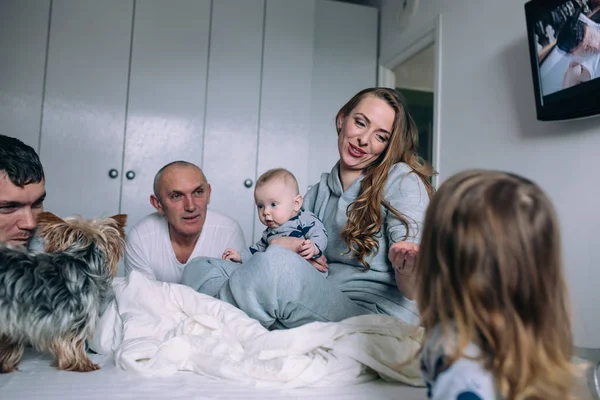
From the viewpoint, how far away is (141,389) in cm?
113

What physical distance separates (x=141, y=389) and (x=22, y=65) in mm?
2681

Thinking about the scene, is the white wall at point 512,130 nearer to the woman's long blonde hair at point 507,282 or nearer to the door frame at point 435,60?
the door frame at point 435,60

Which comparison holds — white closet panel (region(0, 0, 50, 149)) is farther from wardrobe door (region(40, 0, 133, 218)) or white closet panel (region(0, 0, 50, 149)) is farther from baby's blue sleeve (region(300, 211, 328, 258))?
baby's blue sleeve (region(300, 211, 328, 258))

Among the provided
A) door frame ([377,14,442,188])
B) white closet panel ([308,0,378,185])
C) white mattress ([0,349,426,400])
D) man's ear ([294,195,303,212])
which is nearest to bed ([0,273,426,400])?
white mattress ([0,349,426,400])

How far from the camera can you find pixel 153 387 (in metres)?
1.15

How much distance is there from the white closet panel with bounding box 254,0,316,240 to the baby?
1.53m

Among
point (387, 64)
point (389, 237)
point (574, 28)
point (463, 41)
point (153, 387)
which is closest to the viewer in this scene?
point (153, 387)

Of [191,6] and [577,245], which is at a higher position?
[191,6]

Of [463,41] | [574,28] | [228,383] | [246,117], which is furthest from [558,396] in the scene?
[246,117]

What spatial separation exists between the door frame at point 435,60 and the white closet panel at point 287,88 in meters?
0.60

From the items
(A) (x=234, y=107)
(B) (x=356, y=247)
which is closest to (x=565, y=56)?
(B) (x=356, y=247)

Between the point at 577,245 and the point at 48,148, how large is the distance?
9.68 feet

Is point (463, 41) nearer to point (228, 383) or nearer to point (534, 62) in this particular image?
point (534, 62)

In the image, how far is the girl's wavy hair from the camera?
1.63 meters
